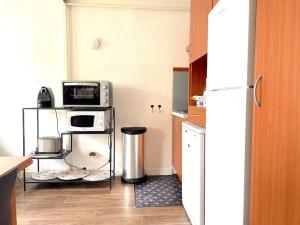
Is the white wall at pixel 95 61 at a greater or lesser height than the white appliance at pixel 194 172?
greater

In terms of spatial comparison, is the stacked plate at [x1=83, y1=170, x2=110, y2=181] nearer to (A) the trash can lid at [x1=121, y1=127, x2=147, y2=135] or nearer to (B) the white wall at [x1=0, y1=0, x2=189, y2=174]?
(B) the white wall at [x1=0, y1=0, x2=189, y2=174]

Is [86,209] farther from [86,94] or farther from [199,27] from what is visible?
[199,27]

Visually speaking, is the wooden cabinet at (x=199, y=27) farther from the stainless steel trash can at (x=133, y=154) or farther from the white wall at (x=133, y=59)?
the stainless steel trash can at (x=133, y=154)

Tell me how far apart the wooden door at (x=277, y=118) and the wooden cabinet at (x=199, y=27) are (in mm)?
828

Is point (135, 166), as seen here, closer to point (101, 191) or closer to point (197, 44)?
point (101, 191)

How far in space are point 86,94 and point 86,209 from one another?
128 centimetres

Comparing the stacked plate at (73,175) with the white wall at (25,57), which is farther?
the white wall at (25,57)

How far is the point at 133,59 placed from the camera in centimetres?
307

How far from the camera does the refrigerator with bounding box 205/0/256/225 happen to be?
3.30 ft

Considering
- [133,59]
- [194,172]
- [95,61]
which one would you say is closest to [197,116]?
[194,172]

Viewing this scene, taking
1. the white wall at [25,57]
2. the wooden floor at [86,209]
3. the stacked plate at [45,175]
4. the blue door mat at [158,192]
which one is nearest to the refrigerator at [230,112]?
the wooden floor at [86,209]

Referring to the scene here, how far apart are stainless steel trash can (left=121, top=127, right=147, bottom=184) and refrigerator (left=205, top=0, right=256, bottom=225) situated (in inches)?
58.0

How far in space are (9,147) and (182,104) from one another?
2450 mm

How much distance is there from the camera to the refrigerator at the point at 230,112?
3.30ft
